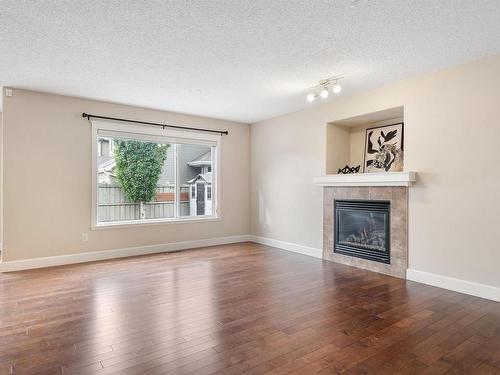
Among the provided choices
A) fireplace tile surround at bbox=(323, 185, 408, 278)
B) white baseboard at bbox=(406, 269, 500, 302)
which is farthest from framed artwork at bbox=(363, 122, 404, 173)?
white baseboard at bbox=(406, 269, 500, 302)

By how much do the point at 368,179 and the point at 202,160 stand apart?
337cm

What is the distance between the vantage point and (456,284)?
11.7 ft

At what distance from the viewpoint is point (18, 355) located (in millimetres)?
2172

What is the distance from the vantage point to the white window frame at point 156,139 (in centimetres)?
509

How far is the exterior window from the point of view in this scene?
5.37 metres

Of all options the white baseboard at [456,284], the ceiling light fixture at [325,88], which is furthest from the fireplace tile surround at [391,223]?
the ceiling light fixture at [325,88]

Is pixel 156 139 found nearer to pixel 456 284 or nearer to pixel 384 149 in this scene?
pixel 384 149

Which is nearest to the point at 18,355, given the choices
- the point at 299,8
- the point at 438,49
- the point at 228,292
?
the point at 228,292

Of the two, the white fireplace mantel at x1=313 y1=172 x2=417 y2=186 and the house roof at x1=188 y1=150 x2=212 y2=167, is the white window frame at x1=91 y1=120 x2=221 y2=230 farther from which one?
the white fireplace mantel at x1=313 y1=172 x2=417 y2=186

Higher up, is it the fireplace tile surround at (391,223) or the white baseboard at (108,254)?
the fireplace tile surround at (391,223)

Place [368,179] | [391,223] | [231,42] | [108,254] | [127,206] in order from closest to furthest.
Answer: [231,42]
[391,223]
[368,179]
[108,254]
[127,206]

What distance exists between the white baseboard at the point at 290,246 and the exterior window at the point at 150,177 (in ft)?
3.72

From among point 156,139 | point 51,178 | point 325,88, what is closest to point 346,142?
point 325,88

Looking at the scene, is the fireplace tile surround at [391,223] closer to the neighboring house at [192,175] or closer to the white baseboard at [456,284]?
the white baseboard at [456,284]
